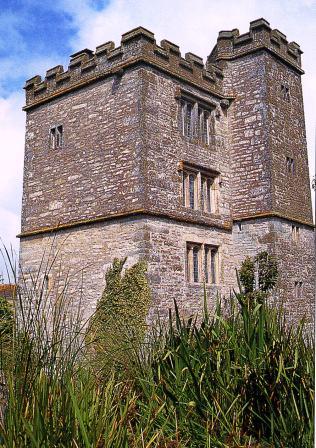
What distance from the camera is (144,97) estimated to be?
44.4 feet

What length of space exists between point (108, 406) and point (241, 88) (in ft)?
44.9

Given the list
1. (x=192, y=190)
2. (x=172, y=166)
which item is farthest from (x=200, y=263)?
(x=172, y=166)

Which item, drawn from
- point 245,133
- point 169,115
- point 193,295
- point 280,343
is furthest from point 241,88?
point 280,343

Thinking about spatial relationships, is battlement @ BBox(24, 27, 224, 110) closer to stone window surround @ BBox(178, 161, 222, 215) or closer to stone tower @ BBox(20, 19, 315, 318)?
stone tower @ BBox(20, 19, 315, 318)

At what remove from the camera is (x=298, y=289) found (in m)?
15.4

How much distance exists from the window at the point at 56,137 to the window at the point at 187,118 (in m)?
3.64

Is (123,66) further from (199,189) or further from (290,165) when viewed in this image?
(290,165)

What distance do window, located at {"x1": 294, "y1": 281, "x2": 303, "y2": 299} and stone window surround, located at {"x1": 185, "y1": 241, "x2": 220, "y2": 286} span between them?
2340 millimetres

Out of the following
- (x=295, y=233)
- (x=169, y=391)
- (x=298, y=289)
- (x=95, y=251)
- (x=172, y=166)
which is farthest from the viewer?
(x=295, y=233)

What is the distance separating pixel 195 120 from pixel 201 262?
3.98 m

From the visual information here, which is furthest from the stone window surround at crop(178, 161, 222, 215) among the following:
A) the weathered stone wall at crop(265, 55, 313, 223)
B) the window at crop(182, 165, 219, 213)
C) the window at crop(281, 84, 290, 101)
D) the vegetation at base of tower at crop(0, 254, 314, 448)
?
the vegetation at base of tower at crop(0, 254, 314, 448)

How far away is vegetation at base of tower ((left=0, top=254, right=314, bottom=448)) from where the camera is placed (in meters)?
3.36

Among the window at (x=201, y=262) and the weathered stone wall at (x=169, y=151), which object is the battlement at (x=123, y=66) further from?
the window at (x=201, y=262)

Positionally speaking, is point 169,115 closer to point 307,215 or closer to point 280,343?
point 307,215
